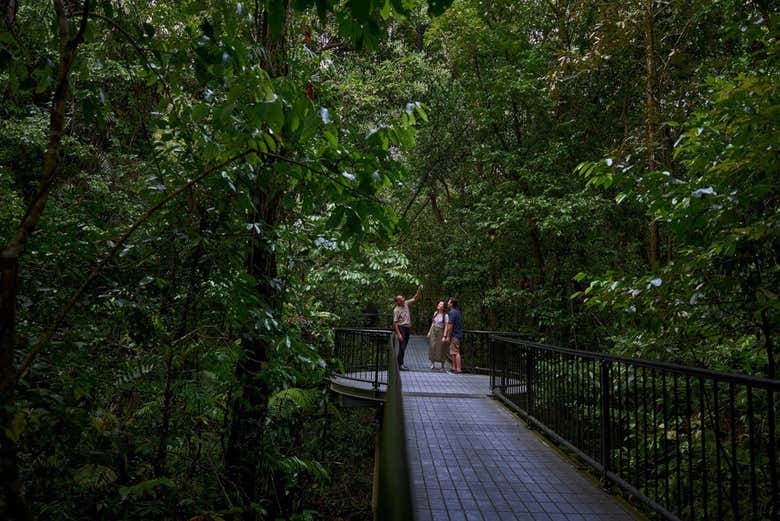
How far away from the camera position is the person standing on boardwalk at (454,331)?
14.1 m

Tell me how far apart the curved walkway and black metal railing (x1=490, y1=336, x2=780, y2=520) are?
318 millimetres

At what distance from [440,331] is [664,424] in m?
11.1

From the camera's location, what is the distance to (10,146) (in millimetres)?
13398

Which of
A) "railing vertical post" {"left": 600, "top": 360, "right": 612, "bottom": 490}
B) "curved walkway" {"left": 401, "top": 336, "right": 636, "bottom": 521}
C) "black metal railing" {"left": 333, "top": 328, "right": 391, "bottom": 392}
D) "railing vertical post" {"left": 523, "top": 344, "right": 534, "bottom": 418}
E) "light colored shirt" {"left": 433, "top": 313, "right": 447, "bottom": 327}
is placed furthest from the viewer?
"light colored shirt" {"left": 433, "top": 313, "right": 447, "bottom": 327}

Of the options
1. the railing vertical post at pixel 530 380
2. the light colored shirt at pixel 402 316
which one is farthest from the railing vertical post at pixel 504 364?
the light colored shirt at pixel 402 316

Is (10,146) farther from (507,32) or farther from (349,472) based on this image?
(507,32)

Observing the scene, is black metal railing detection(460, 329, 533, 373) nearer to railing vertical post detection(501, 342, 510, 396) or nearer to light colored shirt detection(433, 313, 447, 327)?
light colored shirt detection(433, 313, 447, 327)

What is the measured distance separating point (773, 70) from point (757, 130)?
0.92 metres

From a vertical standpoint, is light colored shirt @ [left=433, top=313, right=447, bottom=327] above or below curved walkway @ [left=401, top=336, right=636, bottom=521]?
above

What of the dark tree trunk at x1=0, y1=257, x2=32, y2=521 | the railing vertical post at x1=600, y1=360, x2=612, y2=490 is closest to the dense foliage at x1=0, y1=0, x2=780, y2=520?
the dark tree trunk at x1=0, y1=257, x2=32, y2=521

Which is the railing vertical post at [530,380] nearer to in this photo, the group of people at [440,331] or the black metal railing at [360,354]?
the black metal railing at [360,354]

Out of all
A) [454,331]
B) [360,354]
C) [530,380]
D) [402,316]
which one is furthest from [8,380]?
[454,331]

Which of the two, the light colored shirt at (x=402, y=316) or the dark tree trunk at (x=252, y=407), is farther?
the light colored shirt at (x=402, y=316)

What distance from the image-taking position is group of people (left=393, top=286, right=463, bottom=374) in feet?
46.2
